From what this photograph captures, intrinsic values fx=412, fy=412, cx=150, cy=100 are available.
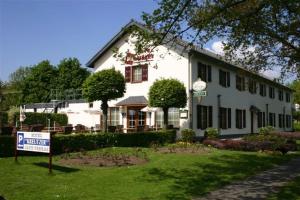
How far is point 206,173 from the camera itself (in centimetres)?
1295

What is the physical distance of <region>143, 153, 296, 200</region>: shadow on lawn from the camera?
10602mm

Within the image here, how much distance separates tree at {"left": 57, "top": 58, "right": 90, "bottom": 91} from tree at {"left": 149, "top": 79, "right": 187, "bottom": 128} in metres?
41.5

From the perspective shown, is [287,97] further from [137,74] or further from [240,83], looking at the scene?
[137,74]

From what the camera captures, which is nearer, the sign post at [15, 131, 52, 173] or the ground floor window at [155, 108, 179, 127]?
the sign post at [15, 131, 52, 173]

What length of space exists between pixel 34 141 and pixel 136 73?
18.2 meters

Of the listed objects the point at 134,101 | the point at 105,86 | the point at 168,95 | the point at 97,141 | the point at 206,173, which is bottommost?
the point at 206,173

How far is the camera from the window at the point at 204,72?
29.4 meters

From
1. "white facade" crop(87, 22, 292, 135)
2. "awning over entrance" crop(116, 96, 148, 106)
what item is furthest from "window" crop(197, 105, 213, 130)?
"awning over entrance" crop(116, 96, 148, 106)

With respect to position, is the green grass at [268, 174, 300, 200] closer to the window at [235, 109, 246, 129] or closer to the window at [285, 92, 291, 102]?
the window at [235, 109, 246, 129]

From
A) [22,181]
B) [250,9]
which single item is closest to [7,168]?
[22,181]

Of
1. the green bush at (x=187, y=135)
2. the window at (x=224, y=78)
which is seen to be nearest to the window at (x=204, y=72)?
the window at (x=224, y=78)

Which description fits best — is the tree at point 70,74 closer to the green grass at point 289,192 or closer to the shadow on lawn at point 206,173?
the shadow on lawn at point 206,173

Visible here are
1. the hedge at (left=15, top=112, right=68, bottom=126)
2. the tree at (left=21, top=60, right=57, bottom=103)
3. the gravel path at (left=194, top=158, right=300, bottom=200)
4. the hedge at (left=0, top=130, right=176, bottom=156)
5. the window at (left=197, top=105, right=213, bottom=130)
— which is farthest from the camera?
the tree at (left=21, top=60, right=57, bottom=103)

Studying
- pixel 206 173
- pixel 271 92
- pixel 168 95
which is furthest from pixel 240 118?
pixel 206 173
